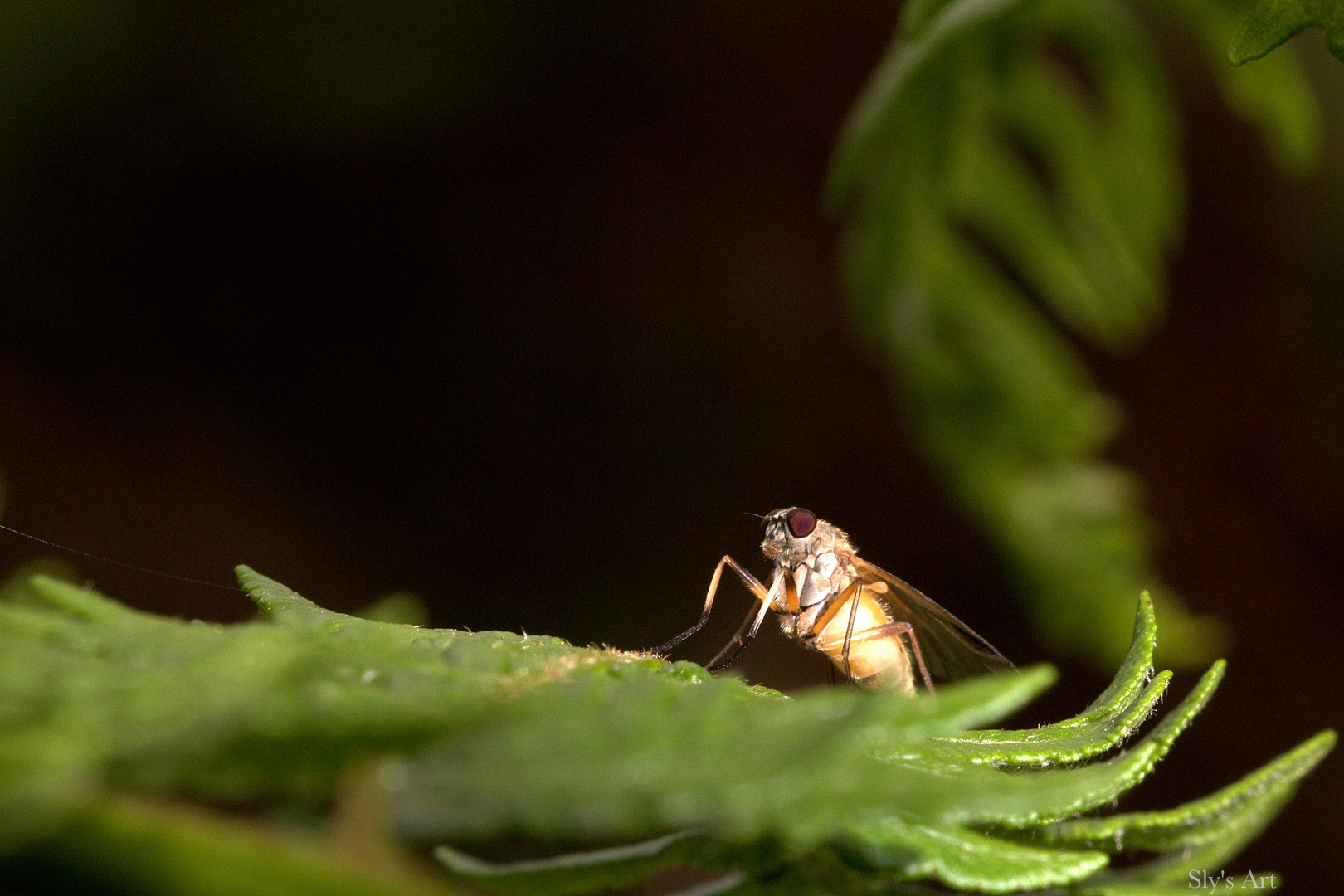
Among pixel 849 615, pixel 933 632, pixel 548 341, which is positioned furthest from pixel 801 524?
pixel 548 341

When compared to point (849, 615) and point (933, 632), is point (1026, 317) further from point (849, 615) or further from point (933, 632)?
point (849, 615)

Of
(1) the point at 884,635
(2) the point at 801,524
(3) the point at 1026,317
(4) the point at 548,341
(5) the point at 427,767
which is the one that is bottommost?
(5) the point at 427,767

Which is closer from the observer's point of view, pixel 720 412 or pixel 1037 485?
pixel 1037 485

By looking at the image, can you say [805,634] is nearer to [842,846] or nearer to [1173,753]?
[842,846]

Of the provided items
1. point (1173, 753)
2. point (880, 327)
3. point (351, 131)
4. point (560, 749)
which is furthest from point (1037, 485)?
point (351, 131)

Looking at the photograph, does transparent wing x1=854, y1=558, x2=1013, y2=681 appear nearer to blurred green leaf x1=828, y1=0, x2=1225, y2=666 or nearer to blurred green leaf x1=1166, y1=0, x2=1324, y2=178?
blurred green leaf x1=828, y1=0, x2=1225, y2=666

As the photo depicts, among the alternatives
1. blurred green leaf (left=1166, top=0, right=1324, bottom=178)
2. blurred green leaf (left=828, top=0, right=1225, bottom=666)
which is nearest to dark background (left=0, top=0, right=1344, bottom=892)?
blurred green leaf (left=828, top=0, right=1225, bottom=666)
